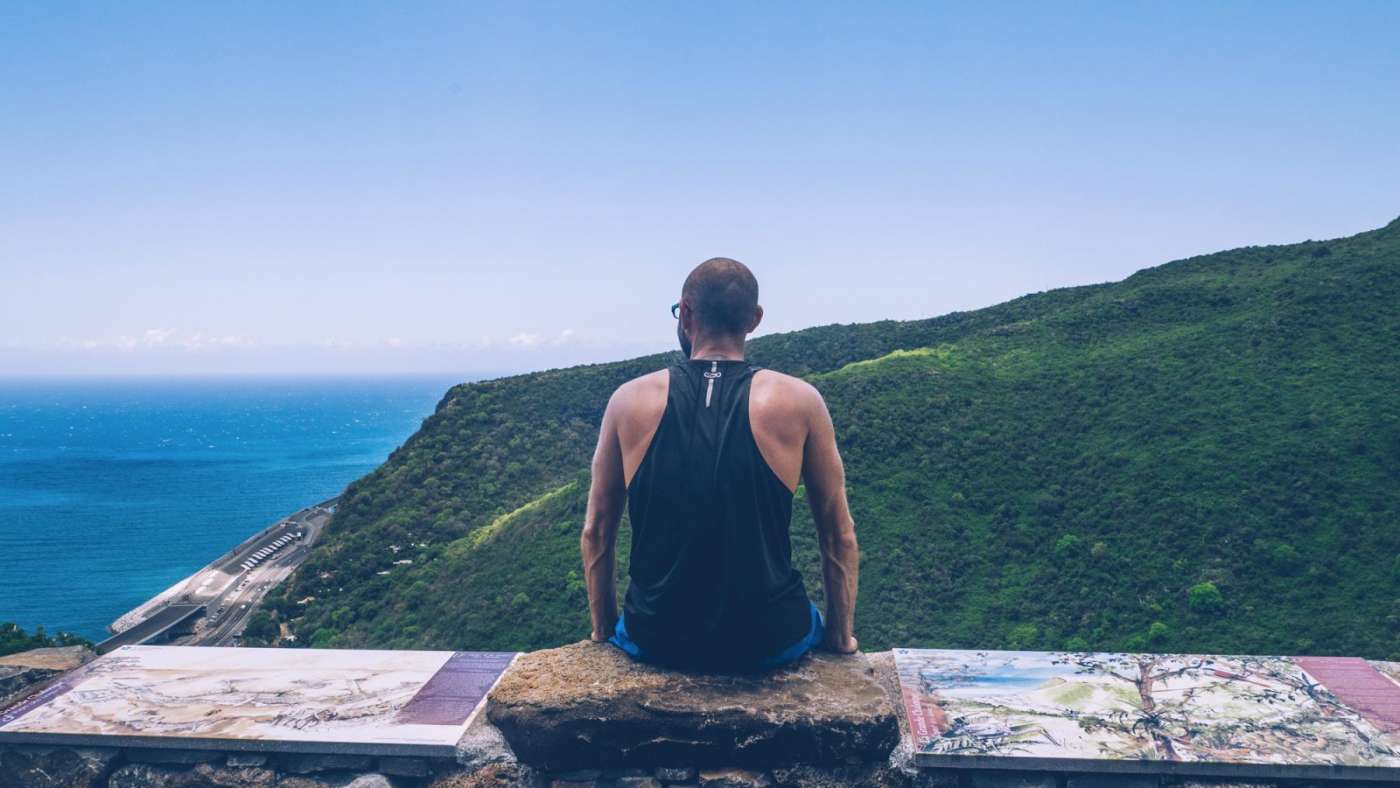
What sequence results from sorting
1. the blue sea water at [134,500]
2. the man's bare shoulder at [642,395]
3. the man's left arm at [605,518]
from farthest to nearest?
1. the blue sea water at [134,500]
2. the man's left arm at [605,518]
3. the man's bare shoulder at [642,395]

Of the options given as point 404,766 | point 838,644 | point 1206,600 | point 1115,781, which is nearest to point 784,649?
point 838,644

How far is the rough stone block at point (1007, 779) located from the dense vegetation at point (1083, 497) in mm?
17057

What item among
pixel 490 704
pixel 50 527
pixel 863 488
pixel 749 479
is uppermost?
pixel 749 479

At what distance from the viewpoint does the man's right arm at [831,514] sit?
3621 millimetres

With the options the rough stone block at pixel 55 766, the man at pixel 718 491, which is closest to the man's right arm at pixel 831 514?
the man at pixel 718 491

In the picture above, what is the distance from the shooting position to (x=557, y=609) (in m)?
23.0

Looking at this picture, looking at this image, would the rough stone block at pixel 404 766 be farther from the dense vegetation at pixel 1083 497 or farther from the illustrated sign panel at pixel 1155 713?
the dense vegetation at pixel 1083 497

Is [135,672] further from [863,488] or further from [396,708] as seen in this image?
[863,488]

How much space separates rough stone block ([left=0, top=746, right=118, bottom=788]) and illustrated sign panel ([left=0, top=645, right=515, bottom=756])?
6 centimetres

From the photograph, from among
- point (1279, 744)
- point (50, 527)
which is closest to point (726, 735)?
point (1279, 744)

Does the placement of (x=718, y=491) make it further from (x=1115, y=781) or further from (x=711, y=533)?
(x=1115, y=781)

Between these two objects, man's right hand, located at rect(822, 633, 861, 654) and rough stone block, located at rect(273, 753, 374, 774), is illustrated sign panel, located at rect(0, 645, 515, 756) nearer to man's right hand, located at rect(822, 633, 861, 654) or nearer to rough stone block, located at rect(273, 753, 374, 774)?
rough stone block, located at rect(273, 753, 374, 774)

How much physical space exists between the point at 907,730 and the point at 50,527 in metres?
105

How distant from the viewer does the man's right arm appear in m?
3.62
